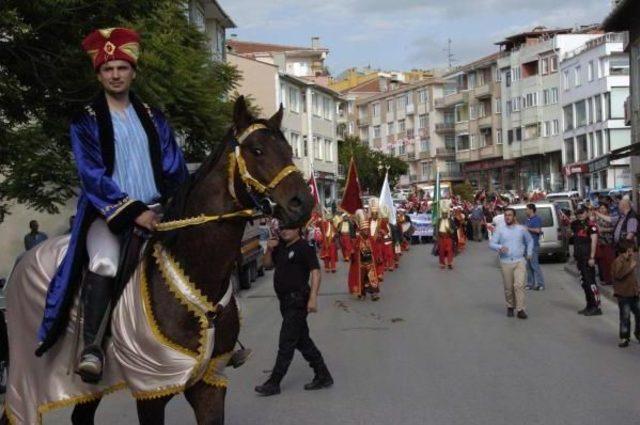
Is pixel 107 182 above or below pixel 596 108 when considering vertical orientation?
below

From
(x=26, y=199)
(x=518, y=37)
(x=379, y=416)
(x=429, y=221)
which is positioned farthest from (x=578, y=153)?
(x=379, y=416)

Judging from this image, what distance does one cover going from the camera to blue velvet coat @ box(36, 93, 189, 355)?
17.0ft

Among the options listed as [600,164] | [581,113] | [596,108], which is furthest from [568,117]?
[600,164]

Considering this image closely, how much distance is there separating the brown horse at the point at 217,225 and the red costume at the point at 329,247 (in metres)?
25.7

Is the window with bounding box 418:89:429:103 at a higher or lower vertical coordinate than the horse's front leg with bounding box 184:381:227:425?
higher

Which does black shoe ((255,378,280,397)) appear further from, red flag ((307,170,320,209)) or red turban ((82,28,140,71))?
red turban ((82,28,140,71))

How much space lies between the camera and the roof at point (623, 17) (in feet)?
118

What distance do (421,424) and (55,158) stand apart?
9339 mm

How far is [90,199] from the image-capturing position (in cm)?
525

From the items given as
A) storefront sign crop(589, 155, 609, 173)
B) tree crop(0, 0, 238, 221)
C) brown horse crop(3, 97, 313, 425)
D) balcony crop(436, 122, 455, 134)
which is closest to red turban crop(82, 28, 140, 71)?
brown horse crop(3, 97, 313, 425)

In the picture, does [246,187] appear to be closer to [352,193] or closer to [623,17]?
[352,193]

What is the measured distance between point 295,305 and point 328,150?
75.3m

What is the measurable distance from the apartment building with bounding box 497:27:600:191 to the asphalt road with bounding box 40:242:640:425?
6450 cm

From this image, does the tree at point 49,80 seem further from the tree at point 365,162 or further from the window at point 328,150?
the tree at point 365,162
